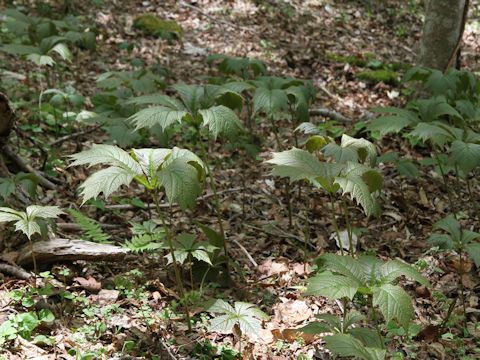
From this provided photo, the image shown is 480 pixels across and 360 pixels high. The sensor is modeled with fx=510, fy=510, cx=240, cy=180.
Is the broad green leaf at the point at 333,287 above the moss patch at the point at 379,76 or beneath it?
above

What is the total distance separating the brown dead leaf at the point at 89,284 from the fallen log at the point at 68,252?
13 centimetres

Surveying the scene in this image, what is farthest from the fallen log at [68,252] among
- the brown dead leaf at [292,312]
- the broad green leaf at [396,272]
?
the broad green leaf at [396,272]

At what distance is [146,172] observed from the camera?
242 centimetres

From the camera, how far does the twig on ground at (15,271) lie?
2.89 meters

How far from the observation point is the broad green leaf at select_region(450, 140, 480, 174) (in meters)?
2.85

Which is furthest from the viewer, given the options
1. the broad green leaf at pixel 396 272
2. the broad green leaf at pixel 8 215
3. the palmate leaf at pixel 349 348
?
the broad green leaf at pixel 8 215

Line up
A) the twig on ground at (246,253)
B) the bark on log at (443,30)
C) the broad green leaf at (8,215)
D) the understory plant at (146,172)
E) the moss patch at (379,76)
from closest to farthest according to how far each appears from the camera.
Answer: the understory plant at (146,172) → the broad green leaf at (8,215) → the twig on ground at (246,253) → the bark on log at (443,30) → the moss patch at (379,76)

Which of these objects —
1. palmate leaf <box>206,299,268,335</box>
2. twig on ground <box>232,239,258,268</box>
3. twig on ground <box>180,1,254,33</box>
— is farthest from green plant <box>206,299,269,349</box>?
twig on ground <box>180,1,254,33</box>

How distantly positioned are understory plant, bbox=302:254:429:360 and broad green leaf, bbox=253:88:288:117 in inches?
54.3

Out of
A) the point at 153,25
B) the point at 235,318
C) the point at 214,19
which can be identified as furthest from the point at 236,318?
the point at 214,19

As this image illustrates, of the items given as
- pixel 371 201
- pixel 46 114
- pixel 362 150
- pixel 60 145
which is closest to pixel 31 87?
pixel 46 114

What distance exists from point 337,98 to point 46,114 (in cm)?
358

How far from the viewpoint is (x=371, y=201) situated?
231cm

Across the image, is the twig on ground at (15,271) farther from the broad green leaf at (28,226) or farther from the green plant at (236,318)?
the green plant at (236,318)
